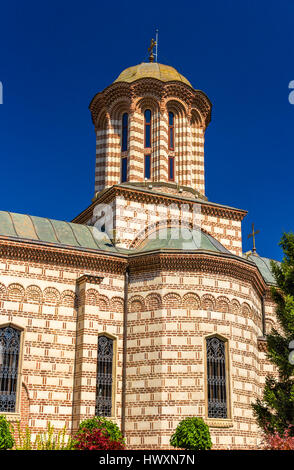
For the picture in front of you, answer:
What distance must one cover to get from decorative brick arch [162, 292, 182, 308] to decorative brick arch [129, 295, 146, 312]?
76 centimetres

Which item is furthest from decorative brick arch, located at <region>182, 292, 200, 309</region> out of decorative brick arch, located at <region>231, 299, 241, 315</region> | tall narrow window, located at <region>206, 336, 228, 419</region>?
decorative brick arch, located at <region>231, 299, 241, 315</region>

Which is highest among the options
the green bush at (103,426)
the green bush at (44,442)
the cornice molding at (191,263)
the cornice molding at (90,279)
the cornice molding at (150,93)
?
the cornice molding at (150,93)

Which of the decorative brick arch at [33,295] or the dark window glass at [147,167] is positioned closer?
the decorative brick arch at [33,295]

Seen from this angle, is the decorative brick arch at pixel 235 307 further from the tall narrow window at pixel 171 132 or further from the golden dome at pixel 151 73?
the golden dome at pixel 151 73

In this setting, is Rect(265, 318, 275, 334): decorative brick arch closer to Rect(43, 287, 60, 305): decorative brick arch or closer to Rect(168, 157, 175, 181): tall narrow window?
Rect(168, 157, 175, 181): tall narrow window

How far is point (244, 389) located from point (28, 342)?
6753 millimetres

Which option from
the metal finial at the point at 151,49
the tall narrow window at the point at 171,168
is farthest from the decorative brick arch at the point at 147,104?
the metal finial at the point at 151,49

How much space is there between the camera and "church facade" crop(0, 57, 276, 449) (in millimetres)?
16234

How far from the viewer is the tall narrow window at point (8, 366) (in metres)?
15.8

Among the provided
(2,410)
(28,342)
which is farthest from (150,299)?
(2,410)

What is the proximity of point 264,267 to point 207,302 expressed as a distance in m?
7.71

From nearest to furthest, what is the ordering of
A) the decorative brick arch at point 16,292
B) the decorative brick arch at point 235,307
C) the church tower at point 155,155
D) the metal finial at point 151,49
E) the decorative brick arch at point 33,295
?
the decorative brick arch at point 16,292, the decorative brick arch at point 33,295, the decorative brick arch at point 235,307, the church tower at point 155,155, the metal finial at point 151,49

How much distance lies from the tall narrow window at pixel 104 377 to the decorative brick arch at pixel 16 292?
276 centimetres
